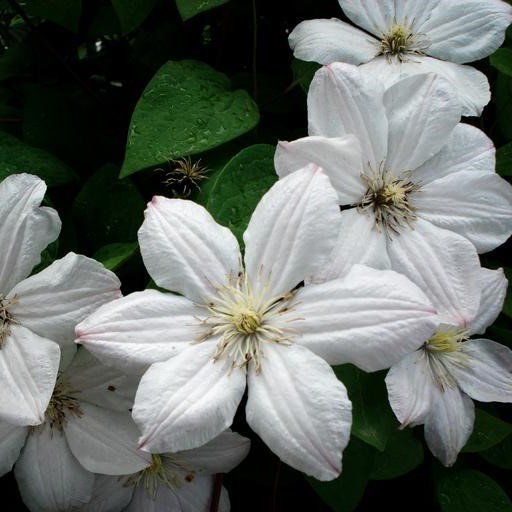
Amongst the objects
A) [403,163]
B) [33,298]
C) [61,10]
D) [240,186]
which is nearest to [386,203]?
[403,163]

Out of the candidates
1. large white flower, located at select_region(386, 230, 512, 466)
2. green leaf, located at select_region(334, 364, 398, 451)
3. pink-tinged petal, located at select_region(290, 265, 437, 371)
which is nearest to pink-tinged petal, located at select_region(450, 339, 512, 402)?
large white flower, located at select_region(386, 230, 512, 466)

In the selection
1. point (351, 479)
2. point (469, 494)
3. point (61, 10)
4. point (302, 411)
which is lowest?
point (469, 494)

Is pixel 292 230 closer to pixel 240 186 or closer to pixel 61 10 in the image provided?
pixel 240 186

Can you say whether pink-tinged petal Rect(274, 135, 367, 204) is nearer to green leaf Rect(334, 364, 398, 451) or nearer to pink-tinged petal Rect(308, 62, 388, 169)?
pink-tinged petal Rect(308, 62, 388, 169)

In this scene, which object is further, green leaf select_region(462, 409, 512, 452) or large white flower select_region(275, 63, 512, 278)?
green leaf select_region(462, 409, 512, 452)

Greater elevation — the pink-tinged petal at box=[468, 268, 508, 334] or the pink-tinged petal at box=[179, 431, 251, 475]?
the pink-tinged petal at box=[468, 268, 508, 334]

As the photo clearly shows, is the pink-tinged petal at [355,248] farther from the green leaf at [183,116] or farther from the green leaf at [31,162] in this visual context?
the green leaf at [31,162]
